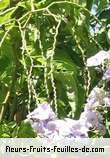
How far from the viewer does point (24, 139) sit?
1.54 meters

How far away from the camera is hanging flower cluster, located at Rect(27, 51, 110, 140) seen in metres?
1.22

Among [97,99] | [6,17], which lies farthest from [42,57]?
[97,99]

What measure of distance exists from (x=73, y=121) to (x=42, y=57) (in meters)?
0.32

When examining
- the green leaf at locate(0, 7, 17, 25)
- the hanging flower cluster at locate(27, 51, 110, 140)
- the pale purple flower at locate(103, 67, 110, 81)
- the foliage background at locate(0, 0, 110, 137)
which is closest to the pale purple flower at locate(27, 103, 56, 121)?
the hanging flower cluster at locate(27, 51, 110, 140)

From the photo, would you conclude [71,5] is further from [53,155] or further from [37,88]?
[53,155]

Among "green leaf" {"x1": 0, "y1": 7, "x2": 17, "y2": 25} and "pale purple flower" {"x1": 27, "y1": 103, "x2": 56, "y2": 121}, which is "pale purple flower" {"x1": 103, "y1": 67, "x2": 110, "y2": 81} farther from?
"green leaf" {"x1": 0, "y1": 7, "x2": 17, "y2": 25}

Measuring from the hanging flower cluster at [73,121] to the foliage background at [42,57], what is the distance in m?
0.20

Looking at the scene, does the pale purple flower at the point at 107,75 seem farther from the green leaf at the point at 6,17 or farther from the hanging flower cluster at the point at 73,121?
the green leaf at the point at 6,17

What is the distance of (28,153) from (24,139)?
0.14 m

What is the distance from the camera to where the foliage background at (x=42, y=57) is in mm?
1565

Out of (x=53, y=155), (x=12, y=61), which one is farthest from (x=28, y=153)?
(x=12, y=61)

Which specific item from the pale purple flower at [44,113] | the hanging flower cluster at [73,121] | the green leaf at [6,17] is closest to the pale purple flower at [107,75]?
the hanging flower cluster at [73,121]

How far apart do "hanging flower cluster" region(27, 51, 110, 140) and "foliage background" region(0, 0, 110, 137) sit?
204 mm

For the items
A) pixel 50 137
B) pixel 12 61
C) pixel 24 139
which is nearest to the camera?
pixel 50 137
